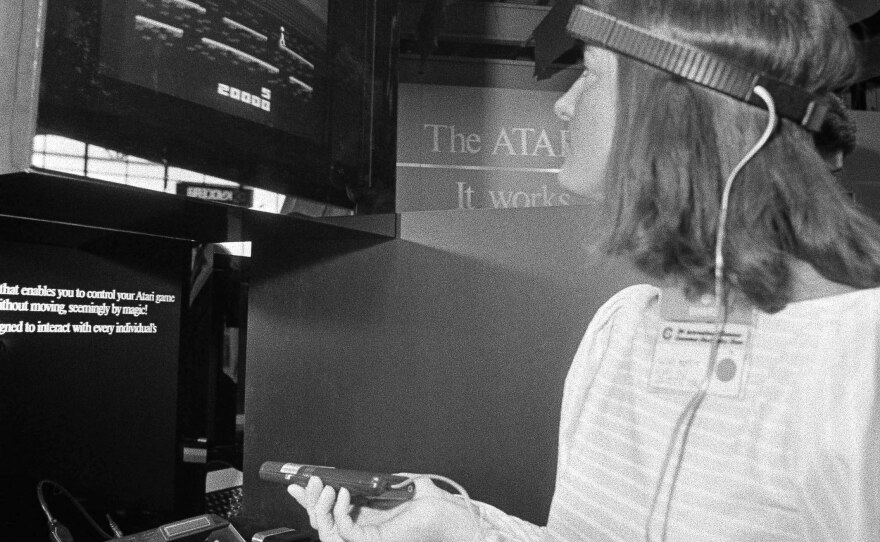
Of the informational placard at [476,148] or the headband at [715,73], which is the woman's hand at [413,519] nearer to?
the headband at [715,73]

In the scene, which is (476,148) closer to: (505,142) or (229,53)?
(505,142)

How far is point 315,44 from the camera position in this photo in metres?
0.84

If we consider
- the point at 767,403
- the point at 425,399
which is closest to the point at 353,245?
the point at 425,399

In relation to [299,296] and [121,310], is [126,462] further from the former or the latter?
[299,296]

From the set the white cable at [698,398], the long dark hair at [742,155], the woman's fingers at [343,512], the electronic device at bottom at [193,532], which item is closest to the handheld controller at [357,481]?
the woman's fingers at [343,512]

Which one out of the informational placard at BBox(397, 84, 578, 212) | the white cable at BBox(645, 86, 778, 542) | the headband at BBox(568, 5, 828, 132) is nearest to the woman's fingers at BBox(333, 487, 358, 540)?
the white cable at BBox(645, 86, 778, 542)

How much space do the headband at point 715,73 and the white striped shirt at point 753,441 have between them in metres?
0.15

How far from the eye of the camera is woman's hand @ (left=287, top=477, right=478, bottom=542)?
77 centimetres

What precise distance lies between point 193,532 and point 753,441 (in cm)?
65

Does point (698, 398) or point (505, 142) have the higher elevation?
point (505, 142)

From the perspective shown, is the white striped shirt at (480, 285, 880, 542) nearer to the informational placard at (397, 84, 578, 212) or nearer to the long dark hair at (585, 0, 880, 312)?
the long dark hair at (585, 0, 880, 312)

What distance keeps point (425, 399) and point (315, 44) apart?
477 millimetres

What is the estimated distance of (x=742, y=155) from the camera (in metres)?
0.57

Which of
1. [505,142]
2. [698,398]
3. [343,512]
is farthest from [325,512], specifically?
[505,142]
